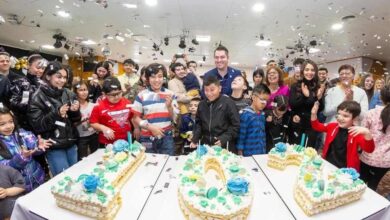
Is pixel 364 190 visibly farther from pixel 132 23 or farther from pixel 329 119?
pixel 132 23

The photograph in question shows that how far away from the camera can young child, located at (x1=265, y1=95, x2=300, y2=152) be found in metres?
3.17

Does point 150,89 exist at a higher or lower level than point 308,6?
lower

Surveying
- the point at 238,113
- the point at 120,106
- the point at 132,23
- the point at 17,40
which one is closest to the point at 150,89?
the point at 120,106

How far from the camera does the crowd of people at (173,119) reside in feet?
7.58

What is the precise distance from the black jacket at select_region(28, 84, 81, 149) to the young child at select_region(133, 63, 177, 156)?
28.2 inches

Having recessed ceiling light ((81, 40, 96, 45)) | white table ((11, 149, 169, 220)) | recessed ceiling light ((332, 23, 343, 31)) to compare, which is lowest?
white table ((11, 149, 169, 220))

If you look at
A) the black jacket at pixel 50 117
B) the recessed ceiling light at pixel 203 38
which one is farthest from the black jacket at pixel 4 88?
the recessed ceiling light at pixel 203 38

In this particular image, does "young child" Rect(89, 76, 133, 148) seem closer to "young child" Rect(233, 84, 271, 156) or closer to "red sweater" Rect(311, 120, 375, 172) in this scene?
"young child" Rect(233, 84, 271, 156)

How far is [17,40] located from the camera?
33.0 ft

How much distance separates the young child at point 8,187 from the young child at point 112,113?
2.79ft

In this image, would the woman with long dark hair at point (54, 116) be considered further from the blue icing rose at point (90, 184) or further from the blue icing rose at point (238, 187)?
the blue icing rose at point (238, 187)

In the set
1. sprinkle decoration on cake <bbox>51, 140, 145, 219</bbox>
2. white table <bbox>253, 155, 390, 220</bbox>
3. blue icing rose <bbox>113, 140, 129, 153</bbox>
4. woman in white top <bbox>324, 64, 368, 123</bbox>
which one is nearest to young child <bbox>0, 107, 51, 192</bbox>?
blue icing rose <bbox>113, 140, 129, 153</bbox>

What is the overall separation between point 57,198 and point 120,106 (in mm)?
1346

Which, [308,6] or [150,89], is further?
[308,6]
